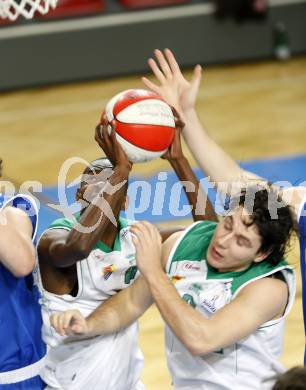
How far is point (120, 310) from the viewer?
3846mm

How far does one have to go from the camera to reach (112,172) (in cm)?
373

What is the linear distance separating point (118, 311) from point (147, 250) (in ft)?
1.67

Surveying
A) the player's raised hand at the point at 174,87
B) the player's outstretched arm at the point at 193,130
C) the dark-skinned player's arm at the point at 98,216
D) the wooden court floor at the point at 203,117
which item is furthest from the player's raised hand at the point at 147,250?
the wooden court floor at the point at 203,117

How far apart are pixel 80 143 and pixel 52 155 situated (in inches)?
19.0

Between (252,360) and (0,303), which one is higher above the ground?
(0,303)

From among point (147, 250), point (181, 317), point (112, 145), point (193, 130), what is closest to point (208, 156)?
point (193, 130)

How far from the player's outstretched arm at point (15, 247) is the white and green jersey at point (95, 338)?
0.27 m

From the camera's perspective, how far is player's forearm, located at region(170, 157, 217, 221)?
411 centimetres

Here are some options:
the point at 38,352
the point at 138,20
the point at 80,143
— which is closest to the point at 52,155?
the point at 80,143

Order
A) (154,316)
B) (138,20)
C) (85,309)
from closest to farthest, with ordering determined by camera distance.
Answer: (85,309) < (154,316) < (138,20)

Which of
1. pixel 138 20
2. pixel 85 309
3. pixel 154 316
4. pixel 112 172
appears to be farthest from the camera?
pixel 138 20

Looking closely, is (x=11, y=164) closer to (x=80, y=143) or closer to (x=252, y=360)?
(x=80, y=143)

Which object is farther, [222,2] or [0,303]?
[222,2]

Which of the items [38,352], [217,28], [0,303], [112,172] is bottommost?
[217,28]
